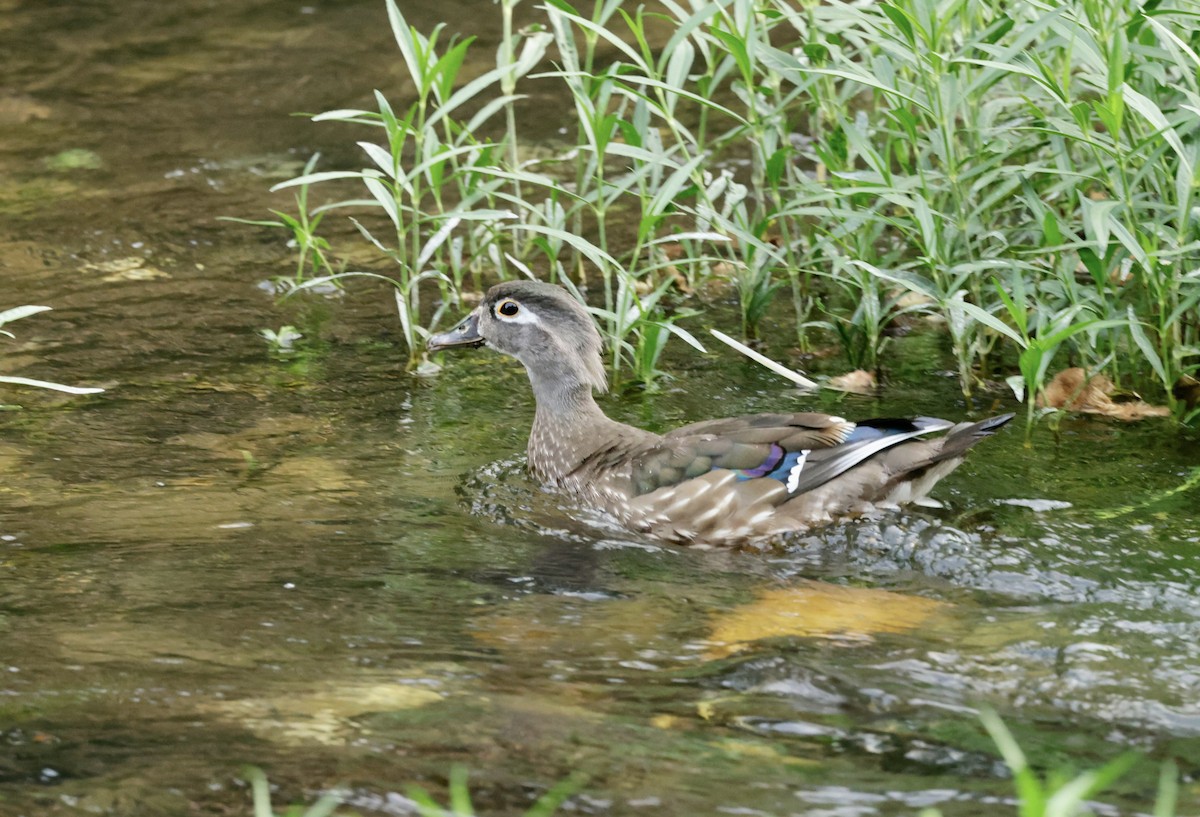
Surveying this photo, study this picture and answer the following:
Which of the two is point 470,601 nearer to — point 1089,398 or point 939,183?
point 939,183

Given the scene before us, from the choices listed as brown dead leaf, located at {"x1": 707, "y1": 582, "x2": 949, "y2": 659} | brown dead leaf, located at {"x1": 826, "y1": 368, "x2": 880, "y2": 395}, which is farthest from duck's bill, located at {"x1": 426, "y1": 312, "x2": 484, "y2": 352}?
brown dead leaf, located at {"x1": 707, "y1": 582, "x2": 949, "y2": 659}

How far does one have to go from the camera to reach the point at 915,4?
6.25m

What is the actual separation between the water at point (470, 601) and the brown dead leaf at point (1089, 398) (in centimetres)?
16

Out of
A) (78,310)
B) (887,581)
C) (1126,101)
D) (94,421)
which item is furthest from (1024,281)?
(78,310)

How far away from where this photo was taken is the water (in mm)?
3947

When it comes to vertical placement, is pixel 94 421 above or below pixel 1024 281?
below

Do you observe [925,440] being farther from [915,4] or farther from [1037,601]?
[915,4]

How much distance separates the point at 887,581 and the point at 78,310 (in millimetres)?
4983

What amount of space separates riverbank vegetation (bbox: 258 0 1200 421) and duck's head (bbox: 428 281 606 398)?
34 centimetres

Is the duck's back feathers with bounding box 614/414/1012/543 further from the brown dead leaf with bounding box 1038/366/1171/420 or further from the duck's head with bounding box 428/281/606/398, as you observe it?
the brown dead leaf with bounding box 1038/366/1171/420

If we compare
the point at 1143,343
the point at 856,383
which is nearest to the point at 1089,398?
the point at 1143,343

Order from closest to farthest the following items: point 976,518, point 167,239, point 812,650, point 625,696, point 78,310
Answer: point 625,696 → point 812,650 → point 976,518 → point 78,310 → point 167,239

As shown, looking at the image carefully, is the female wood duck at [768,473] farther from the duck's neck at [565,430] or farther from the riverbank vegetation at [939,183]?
the riverbank vegetation at [939,183]

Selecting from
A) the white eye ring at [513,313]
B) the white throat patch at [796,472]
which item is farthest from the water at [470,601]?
the white eye ring at [513,313]
